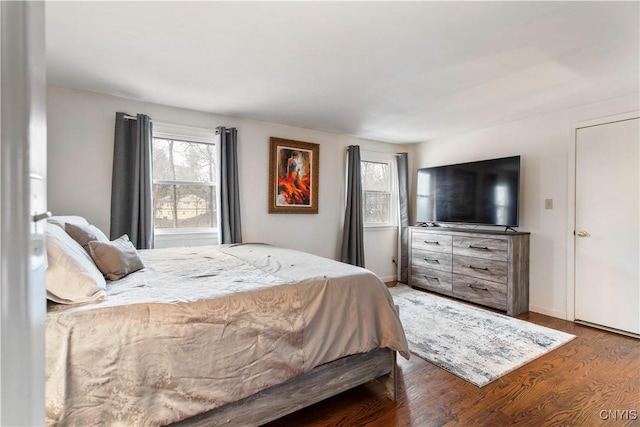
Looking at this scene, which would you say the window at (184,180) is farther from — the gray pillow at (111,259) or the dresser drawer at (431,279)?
the dresser drawer at (431,279)

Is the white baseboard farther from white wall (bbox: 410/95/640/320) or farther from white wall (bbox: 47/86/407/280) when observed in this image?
white wall (bbox: 47/86/407/280)

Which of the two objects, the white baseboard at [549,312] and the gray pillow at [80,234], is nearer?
the gray pillow at [80,234]

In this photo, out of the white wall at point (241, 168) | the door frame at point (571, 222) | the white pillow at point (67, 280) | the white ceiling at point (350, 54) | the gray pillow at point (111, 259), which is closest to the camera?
the white pillow at point (67, 280)

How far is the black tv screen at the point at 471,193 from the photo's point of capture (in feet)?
11.6

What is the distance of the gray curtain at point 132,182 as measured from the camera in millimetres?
2875

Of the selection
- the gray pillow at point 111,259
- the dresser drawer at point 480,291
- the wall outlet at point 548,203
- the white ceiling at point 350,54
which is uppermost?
the white ceiling at point 350,54

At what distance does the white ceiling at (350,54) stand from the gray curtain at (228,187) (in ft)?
1.06

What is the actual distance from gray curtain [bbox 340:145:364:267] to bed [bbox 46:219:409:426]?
2.30 metres

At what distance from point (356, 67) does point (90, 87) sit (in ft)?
7.67

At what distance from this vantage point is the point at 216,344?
133 centimetres

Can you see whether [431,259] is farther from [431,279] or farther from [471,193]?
[471,193]

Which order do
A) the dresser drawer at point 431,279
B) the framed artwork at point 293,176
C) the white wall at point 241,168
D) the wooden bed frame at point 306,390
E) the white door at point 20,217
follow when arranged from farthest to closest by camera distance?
the dresser drawer at point 431,279 → the framed artwork at point 293,176 → the white wall at point 241,168 → the wooden bed frame at point 306,390 → the white door at point 20,217

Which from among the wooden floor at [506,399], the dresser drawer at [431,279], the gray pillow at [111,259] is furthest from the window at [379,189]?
the gray pillow at [111,259]

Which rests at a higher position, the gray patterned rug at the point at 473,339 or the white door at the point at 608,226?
the white door at the point at 608,226
